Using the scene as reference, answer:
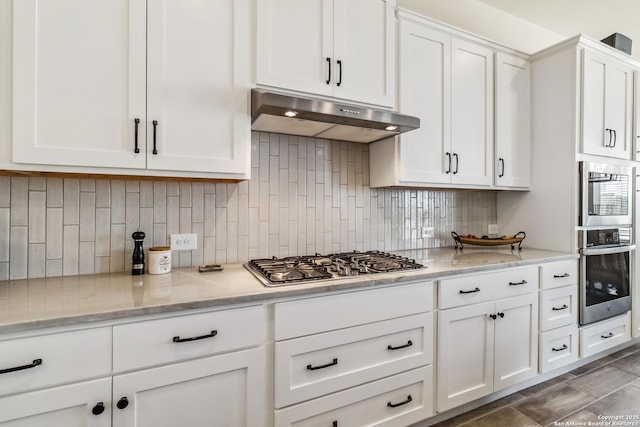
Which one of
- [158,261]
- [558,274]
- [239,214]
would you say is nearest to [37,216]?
[158,261]

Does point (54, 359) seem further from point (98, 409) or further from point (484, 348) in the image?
point (484, 348)

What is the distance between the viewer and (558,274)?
214 cm

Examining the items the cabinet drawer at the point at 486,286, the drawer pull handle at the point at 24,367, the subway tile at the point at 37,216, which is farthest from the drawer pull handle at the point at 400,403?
the subway tile at the point at 37,216

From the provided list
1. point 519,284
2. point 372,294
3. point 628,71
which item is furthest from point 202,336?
point 628,71

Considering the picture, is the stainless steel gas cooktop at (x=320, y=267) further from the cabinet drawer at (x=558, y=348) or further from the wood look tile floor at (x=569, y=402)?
the cabinet drawer at (x=558, y=348)

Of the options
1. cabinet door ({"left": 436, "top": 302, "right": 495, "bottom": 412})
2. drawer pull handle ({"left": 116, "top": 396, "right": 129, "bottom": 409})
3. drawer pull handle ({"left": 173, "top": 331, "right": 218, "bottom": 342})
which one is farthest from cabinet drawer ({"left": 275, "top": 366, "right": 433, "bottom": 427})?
drawer pull handle ({"left": 116, "top": 396, "right": 129, "bottom": 409})

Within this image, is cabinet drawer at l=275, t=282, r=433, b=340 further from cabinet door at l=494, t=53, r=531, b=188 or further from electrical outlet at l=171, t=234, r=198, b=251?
cabinet door at l=494, t=53, r=531, b=188

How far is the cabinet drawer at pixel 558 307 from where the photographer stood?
208cm

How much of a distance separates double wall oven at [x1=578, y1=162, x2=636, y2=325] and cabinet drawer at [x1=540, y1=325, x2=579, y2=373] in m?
0.16

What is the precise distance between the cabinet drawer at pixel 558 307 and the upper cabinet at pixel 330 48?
5.50 feet

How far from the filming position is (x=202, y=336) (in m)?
1.14

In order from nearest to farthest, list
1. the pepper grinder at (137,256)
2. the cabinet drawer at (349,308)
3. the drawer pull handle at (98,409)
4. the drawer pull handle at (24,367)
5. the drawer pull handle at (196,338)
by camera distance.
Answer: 1. the drawer pull handle at (24,367)
2. the drawer pull handle at (98,409)
3. the drawer pull handle at (196,338)
4. the cabinet drawer at (349,308)
5. the pepper grinder at (137,256)

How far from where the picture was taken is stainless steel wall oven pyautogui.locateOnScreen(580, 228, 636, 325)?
7.41ft

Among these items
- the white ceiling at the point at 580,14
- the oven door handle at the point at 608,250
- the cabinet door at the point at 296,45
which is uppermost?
the white ceiling at the point at 580,14
